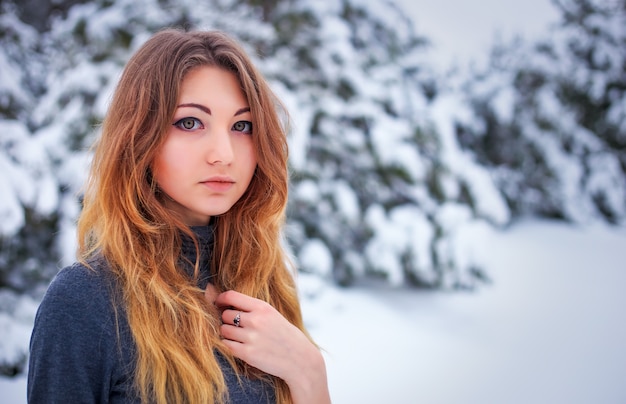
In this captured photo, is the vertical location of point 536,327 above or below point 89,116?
below

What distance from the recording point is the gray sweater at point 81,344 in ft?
2.32

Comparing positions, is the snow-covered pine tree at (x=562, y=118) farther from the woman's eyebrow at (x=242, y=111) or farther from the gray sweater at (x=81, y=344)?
the gray sweater at (x=81, y=344)

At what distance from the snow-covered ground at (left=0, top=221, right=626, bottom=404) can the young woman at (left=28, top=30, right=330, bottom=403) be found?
1.03 m

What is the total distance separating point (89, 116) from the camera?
2350 mm

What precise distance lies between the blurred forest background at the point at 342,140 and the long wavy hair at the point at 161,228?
1177mm

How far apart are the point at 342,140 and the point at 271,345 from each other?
1977 mm

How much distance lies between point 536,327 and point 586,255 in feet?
3.49

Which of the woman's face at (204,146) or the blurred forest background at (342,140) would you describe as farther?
the blurred forest background at (342,140)

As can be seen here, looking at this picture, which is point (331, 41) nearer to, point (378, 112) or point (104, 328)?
point (378, 112)

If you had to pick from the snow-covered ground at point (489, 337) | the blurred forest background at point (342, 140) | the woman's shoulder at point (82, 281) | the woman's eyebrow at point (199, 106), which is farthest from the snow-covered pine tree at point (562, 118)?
the woman's shoulder at point (82, 281)

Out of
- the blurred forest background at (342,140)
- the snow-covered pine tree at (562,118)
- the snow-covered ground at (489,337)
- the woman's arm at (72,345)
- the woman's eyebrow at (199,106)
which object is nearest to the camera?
the woman's arm at (72,345)

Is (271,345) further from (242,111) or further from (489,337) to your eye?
(489,337)

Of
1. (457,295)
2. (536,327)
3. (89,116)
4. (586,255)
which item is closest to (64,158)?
(89,116)

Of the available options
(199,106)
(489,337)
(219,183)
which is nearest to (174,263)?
(219,183)
